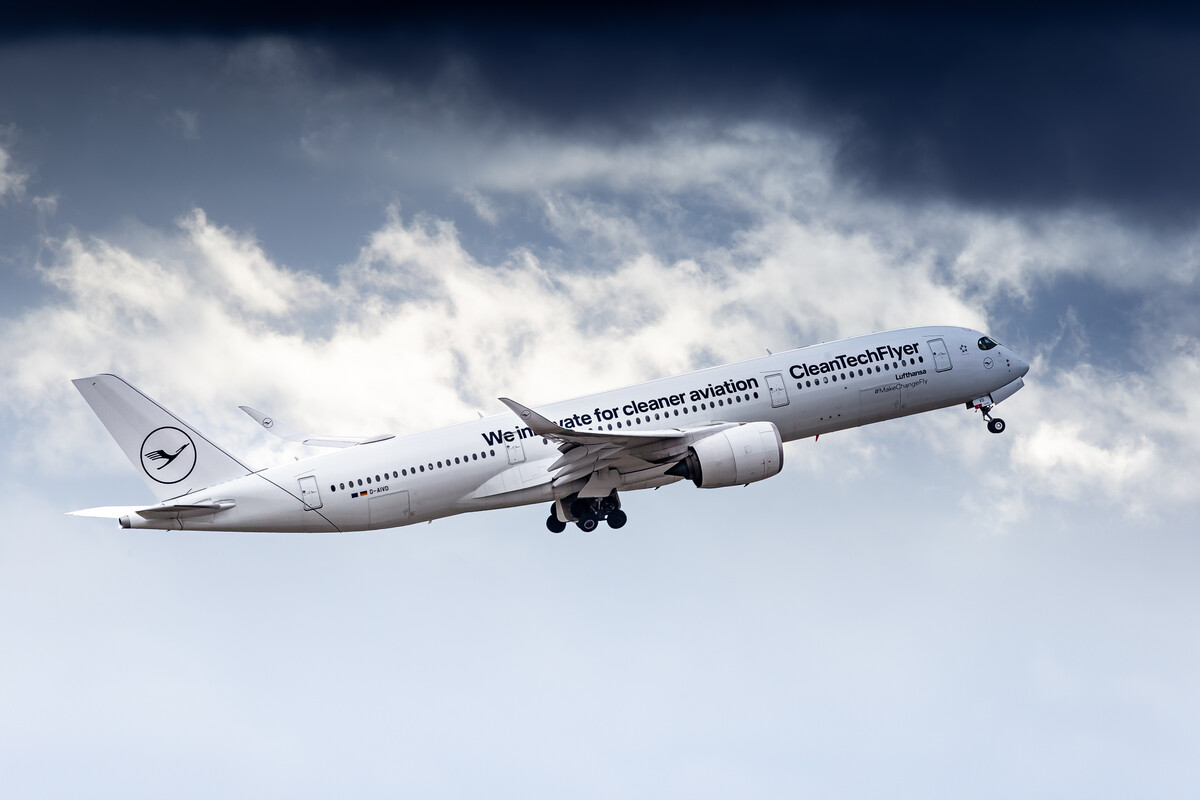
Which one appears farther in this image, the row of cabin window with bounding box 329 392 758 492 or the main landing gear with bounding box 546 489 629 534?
the main landing gear with bounding box 546 489 629 534

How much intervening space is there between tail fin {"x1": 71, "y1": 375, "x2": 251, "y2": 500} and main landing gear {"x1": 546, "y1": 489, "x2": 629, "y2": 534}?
1263cm

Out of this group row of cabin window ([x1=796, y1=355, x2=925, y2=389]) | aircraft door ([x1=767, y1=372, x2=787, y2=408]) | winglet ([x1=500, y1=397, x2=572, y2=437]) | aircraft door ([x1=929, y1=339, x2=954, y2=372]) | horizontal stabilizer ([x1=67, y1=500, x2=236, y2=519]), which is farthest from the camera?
aircraft door ([x1=929, y1=339, x2=954, y2=372])

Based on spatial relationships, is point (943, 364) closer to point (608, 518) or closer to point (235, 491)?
point (608, 518)

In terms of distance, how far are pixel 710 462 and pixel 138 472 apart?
21617 mm

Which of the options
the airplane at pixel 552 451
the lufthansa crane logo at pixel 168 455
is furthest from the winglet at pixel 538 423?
the lufthansa crane logo at pixel 168 455

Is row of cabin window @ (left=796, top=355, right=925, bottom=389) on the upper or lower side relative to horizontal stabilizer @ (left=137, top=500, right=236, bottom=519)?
upper

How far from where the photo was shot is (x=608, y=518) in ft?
178

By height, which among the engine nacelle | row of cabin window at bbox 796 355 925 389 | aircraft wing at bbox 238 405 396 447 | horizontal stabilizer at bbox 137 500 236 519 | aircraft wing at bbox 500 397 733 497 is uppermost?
aircraft wing at bbox 238 405 396 447

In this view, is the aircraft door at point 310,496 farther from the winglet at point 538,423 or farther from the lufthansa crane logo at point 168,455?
the winglet at point 538,423

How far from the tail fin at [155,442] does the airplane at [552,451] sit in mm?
49

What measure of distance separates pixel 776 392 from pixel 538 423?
10.8 m

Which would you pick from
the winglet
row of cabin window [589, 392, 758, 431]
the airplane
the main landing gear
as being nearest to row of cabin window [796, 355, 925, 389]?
the airplane

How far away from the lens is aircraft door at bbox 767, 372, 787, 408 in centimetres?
5306

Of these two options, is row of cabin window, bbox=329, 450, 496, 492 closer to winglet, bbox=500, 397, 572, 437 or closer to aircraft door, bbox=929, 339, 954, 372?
winglet, bbox=500, 397, 572, 437
